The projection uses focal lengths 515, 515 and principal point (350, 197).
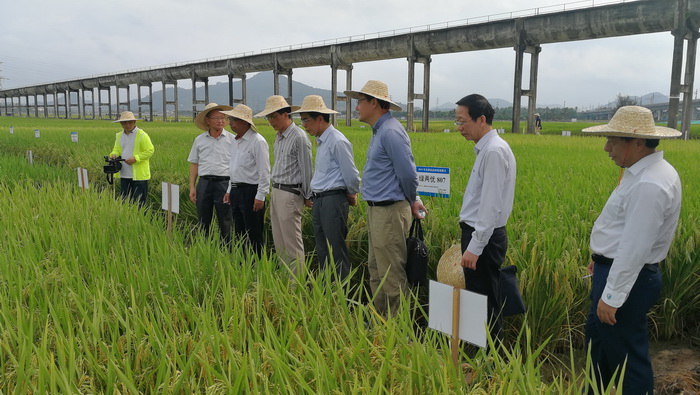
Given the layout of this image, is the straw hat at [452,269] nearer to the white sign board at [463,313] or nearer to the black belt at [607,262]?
the black belt at [607,262]

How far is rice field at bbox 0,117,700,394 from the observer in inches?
51.5

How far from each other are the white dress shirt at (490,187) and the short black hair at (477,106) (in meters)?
0.10

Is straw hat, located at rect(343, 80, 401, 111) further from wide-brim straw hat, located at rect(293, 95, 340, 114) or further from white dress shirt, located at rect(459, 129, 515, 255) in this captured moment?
white dress shirt, located at rect(459, 129, 515, 255)

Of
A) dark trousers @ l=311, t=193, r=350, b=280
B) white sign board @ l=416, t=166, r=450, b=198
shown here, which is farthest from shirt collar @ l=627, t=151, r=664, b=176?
dark trousers @ l=311, t=193, r=350, b=280

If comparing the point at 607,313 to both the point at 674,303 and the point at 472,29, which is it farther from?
the point at 472,29

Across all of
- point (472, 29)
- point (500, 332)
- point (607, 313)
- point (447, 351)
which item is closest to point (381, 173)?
point (500, 332)

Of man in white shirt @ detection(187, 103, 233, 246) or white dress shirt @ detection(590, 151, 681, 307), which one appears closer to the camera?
white dress shirt @ detection(590, 151, 681, 307)

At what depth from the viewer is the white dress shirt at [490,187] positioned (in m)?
2.38

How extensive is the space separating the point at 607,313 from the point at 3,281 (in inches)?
91.9

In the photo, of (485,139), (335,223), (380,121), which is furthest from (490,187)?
(335,223)

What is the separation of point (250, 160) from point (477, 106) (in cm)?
224

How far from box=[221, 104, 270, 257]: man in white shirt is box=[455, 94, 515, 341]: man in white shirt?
2.03 metres

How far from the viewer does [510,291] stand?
97.0 inches

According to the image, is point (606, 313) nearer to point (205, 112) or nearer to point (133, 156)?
point (205, 112)
